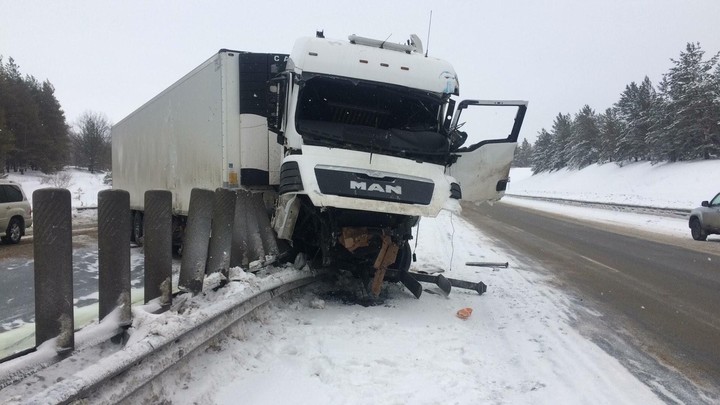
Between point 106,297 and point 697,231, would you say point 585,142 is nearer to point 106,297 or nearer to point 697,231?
point 697,231

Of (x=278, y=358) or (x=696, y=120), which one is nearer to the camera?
(x=278, y=358)

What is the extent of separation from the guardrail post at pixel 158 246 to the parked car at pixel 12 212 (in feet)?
43.8

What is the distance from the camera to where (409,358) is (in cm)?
420

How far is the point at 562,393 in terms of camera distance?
367 centimetres

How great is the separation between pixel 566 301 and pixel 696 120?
5953cm

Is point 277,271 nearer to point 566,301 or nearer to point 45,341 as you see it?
point 45,341

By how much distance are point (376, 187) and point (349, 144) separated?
0.85 meters

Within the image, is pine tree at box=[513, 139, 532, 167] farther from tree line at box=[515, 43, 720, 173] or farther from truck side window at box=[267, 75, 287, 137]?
truck side window at box=[267, 75, 287, 137]

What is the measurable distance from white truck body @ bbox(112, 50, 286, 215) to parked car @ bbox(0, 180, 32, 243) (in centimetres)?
639

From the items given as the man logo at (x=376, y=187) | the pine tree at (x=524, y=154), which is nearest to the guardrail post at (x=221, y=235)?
the man logo at (x=376, y=187)

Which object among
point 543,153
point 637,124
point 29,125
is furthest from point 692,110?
point 29,125

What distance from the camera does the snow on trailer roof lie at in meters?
6.08

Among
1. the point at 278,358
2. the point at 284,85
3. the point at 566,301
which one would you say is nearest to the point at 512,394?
the point at 278,358

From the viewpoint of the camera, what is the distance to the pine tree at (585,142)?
83.1 m
